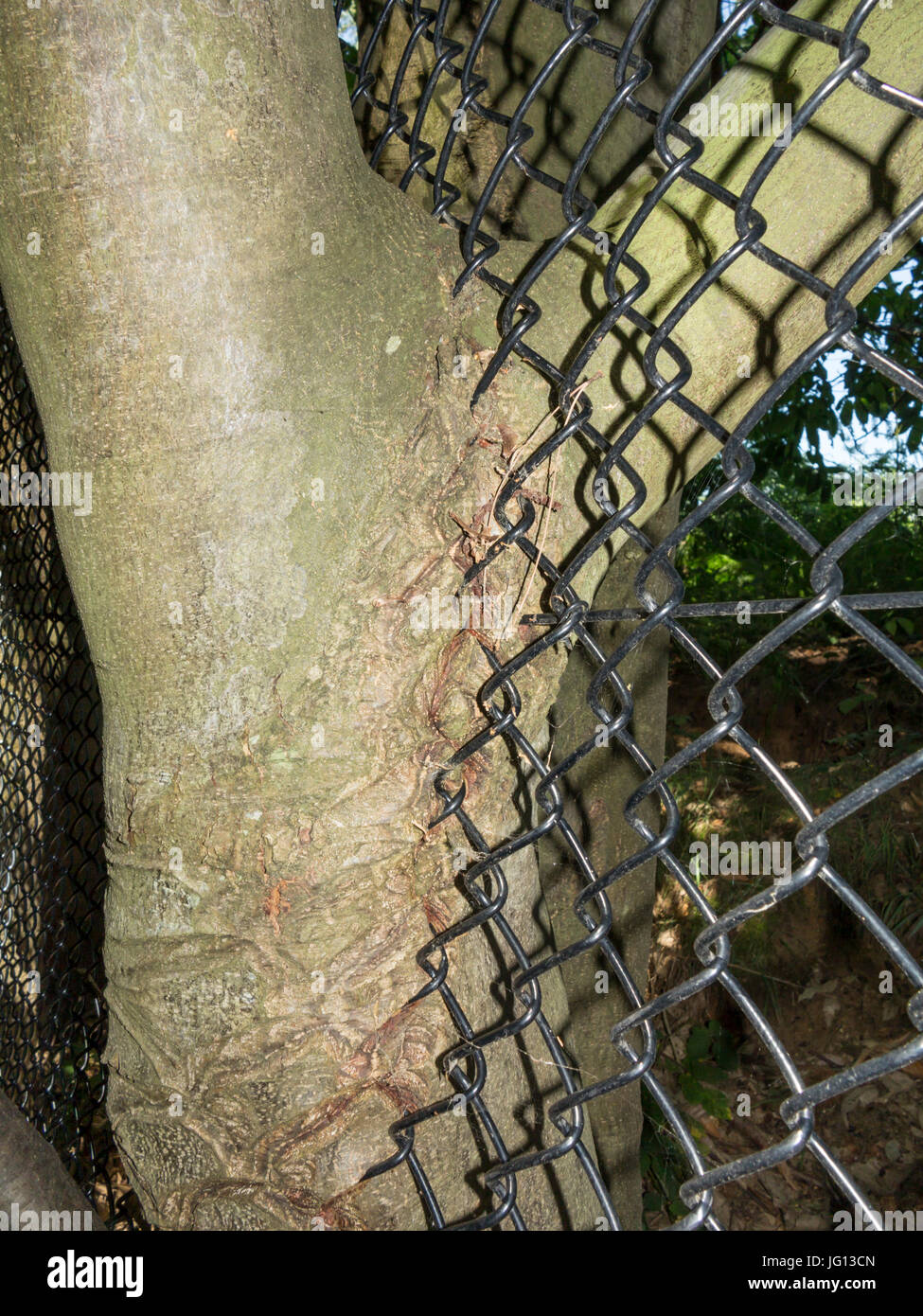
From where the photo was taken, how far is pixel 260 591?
109cm

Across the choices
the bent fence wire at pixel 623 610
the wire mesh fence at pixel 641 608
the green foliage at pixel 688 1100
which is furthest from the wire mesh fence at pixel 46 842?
the green foliage at pixel 688 1100

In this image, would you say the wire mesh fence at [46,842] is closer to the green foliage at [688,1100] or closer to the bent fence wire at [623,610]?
the bent fence wire at [623,610]

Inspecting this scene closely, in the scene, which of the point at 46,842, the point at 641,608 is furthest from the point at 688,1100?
the point at 641,608

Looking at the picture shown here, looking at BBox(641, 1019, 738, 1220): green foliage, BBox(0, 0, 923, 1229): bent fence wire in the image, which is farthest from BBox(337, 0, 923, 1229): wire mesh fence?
BBox(641, 1019, 738, 1220): green foliage

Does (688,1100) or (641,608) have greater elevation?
(641,608)

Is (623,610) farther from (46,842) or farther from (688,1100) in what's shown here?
(688,1100)

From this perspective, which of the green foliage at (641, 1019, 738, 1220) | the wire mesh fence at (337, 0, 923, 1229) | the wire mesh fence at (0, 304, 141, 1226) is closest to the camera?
the wire mesh fence at (337, 0, 923, 1229)

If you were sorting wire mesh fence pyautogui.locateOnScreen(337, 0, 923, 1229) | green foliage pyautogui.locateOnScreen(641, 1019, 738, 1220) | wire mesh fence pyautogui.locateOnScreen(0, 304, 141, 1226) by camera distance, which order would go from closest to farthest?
wire mesh fence pyautogui.locateOnScreen(337, 0, 923, 1229) < wire mesh fence pyautogui.locateOnScreen(0, 304, 141, 1226) < green foliage pyautogui.locateOnScreen(641, 1019, 738, 1220)

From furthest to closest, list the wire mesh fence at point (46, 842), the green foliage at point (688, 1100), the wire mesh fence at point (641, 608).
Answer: the green foliage at point (688, 1100), the wire mesh fence at point (46, 842), the wire mesh fence at point (641, 608)

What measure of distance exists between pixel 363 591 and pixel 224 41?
62 cm

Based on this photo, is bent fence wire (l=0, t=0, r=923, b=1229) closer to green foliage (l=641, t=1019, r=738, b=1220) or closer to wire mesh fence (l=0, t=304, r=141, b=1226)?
wire mesh fence (l=0, t=304, r=141, b=1226)

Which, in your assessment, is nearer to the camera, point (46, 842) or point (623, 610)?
point (623, 610)

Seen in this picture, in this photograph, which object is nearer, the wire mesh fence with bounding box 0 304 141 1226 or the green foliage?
the wire mesh fence with bounding box 0 304 141 1226
